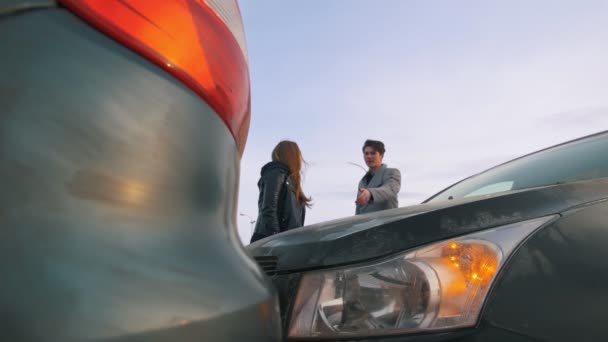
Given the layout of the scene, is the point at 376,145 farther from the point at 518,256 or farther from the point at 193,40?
the point at 193,40

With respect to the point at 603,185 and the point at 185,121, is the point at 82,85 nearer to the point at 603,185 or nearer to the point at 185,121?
the point at 185,121

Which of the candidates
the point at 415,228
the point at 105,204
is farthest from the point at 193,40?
the point at 415,228

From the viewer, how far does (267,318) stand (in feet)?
2.16

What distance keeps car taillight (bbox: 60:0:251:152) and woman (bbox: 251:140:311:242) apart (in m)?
3.08

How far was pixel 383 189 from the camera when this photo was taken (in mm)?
4098

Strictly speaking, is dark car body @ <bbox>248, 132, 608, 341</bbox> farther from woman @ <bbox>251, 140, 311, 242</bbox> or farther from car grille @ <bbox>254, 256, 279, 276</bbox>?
woman @ <bbox>251, 140, 311, 242</bbox>

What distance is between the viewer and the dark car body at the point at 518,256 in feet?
3.36

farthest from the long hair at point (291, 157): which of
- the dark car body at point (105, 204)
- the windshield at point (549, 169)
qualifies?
the dark car body at point (105, 204)

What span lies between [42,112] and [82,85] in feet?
0.20

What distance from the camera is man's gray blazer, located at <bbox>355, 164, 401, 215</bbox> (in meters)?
4.04

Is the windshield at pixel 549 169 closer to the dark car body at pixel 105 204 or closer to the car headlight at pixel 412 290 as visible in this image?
the car headlight at pixel 412 290

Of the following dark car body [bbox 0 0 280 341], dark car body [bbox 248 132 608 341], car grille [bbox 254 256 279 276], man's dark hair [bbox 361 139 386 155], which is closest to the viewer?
dark car body [bbox 0 0 280 341]

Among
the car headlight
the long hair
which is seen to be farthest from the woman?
the car headlight

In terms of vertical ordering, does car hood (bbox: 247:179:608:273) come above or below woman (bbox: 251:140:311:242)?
below
